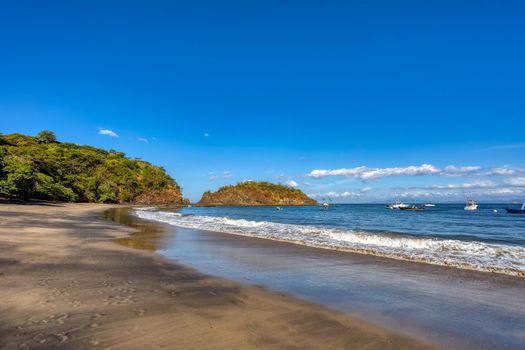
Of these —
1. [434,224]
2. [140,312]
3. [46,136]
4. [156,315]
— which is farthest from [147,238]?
[46,136]

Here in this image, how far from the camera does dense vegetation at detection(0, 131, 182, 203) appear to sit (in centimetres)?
4511

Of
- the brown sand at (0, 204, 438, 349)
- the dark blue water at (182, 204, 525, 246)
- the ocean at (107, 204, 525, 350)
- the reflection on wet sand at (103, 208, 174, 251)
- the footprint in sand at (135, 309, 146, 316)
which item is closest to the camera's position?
the brown sand at (0, 204, 438, 349)

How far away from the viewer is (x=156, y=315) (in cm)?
479

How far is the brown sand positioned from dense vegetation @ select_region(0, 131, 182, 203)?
4547 cm

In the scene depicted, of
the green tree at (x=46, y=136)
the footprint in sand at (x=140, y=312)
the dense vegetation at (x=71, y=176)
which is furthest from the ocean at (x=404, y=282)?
the green tree at (x=46, y=136)

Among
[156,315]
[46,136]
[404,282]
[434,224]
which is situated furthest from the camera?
[46,136]

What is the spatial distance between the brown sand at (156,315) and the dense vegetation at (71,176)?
4547 cm

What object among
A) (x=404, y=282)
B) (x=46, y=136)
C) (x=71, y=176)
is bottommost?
(x=404, y=282)

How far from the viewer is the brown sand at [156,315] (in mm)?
3910

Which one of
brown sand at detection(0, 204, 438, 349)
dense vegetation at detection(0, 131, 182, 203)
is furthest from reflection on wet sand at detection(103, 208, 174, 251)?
dense vegetation at detection(0, 131, 182, 203)

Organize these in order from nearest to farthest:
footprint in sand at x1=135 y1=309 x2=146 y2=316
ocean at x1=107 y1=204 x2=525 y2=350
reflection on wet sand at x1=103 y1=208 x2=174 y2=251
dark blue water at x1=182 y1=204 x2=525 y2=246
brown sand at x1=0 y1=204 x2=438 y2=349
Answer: brown sand at x1=0 y1=204 x2=438 y2=349, footprint in sand at x1=135 y1=309 x2=146 y2=316, ocean at x1=107 y1=204 x2=525 y2=350, reflection on wet sand at x1=103 y1=208 x2=174 y2=251, dark blue water at x1=182 y1=204 x2=525 y2=246

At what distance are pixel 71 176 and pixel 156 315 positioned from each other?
84.0 meters

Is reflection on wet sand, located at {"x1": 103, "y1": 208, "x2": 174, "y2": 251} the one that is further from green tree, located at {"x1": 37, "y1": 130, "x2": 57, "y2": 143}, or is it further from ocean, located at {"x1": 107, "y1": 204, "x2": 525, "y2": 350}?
green tree, located at {"x1": 37, "y1": 130, "x2": 57, "y2": 143}

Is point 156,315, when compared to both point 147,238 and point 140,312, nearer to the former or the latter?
point 140,312
